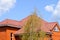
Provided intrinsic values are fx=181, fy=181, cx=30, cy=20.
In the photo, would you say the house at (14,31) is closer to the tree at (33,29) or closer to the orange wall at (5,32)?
the orange wall at (5,32)

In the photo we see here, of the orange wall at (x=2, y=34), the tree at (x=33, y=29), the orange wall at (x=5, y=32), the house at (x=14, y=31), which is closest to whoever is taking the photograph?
the tree at (x=33, y=29)

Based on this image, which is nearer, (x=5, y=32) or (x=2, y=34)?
(x=5, y=32)

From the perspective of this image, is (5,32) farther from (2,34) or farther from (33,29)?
(33,29)

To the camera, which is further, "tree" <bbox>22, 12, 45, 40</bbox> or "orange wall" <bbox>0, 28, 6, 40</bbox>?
"orange wall" <bbox>0, 28, 6, 40</bbox>

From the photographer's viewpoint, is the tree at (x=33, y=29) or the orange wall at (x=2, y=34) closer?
the tree at (x=33, y=29)

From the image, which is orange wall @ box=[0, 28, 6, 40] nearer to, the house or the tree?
the house

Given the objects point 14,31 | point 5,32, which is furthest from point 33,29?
point 14,31

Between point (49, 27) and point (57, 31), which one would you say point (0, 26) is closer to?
point (49, 27)

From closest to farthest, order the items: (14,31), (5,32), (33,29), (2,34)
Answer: (33,29) < (5,32) < (2,34) < (14,31)

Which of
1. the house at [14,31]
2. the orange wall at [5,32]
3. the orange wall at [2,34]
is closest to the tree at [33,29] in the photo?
the house at [14,31]

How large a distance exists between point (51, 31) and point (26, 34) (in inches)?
379

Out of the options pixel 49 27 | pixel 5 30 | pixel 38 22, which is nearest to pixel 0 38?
pixel 5 30

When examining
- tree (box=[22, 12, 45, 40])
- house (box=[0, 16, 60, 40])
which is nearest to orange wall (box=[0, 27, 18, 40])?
house (box=[0, 16, 60, 40])

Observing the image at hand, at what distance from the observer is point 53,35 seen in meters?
32.2
